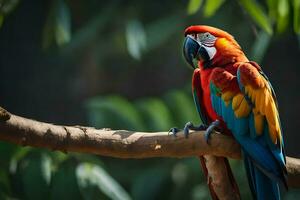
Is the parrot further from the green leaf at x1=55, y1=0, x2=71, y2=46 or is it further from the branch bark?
the green leaf at x1=55, y1=0, x2=71, y2=46

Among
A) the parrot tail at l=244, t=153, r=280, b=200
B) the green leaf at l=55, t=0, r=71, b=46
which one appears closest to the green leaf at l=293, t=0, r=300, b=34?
the parrot tail at l=244, t=153, r=280, b=200

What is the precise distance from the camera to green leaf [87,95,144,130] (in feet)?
13.1

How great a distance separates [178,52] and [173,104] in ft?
3.68

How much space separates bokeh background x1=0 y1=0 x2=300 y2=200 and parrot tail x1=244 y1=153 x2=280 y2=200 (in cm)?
183

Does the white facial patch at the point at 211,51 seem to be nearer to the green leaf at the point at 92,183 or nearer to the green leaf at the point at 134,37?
the green leaf at the point at 92,183

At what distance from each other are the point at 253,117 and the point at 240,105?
2.1 inches

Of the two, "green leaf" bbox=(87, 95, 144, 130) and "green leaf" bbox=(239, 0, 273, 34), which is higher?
"green leaf" bbox=(239, 0, 273, 34)

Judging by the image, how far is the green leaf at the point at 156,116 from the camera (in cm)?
394

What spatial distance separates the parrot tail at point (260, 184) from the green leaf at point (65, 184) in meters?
0.61

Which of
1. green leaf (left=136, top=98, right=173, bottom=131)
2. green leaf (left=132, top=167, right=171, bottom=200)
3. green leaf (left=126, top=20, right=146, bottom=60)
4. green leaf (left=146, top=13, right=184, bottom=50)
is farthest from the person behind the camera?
green leaf (left=146, top=13, right=184, bottom=50)

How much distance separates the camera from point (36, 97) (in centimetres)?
524

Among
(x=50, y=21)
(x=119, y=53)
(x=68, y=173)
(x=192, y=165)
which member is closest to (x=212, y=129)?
(x=68, y=173)

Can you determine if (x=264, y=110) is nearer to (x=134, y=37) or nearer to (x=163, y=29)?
(x=134, y=37)

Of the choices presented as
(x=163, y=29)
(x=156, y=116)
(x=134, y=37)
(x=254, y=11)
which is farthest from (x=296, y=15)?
(x=163, y=29)
